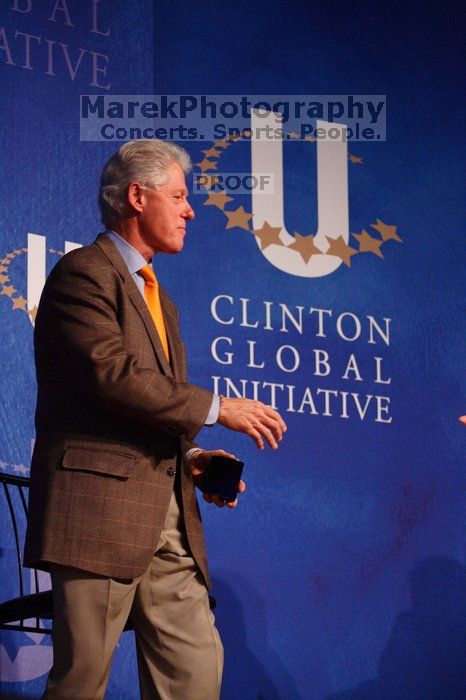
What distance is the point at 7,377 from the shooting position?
3293 mm

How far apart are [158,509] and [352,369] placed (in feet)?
5.93

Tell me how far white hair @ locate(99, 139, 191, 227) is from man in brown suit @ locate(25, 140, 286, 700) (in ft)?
0.33

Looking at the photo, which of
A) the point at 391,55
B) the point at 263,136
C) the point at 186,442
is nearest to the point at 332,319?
the point at 263,136

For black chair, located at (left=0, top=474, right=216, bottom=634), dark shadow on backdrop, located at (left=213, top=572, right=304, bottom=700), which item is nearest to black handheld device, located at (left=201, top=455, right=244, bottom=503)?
black chair, located at (left=0, top=474, right=216, bottom=634)

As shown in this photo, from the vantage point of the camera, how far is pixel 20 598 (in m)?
2.65

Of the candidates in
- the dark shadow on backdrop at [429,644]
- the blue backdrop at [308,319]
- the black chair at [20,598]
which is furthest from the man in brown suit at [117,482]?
the dark shadow on backdrop at [429,644]

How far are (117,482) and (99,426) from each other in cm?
13

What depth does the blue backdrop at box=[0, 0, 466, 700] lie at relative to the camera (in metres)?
3.45

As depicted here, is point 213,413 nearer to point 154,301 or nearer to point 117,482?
point 117,482

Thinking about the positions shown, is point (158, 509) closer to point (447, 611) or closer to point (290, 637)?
point (290, 637)

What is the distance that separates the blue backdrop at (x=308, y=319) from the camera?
3.45m

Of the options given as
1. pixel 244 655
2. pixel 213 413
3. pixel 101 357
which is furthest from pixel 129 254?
pixel 244 655

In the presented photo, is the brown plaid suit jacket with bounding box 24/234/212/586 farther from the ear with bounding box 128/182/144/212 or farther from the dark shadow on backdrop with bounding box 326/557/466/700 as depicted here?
the dark shadow on backdrop with bounding box 326/557/466/700

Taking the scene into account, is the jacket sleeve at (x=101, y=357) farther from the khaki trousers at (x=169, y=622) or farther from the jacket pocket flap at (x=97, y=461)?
the khaki trousers at (x=169, y=622)
